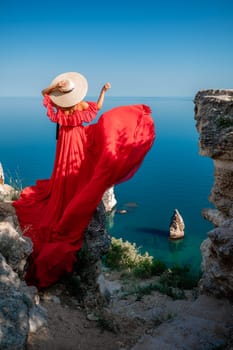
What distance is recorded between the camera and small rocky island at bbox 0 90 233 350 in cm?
376

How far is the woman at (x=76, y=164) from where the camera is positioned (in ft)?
19.0

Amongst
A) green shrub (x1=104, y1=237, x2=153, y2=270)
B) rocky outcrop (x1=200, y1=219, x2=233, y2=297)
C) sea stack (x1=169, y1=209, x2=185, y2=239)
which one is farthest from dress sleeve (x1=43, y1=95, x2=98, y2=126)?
sea stack (x1=169, y1=209, x2=185, y2=239)

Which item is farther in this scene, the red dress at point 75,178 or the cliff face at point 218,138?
the cliff face at point 218,138

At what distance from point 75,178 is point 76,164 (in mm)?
239

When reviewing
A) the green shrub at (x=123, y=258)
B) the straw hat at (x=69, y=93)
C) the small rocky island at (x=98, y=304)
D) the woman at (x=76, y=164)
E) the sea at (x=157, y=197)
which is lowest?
the sea at (x=157, y=197)

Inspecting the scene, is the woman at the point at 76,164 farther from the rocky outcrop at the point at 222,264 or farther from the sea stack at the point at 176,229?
the sea stack at the point at 176,229

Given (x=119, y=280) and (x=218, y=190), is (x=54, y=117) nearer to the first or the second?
(x=218, y=190)

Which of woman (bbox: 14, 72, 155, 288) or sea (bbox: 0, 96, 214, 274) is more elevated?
woman (bbox: 14, 72, 155, 288)

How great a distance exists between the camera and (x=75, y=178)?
245 inches

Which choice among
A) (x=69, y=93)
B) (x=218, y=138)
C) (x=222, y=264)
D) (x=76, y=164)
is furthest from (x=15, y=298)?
(x=218, y=138)

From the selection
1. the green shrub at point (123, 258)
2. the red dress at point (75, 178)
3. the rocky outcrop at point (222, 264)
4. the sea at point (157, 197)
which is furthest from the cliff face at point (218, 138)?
the green shrub at point (123, 258)

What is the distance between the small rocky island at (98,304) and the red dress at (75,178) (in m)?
0.29

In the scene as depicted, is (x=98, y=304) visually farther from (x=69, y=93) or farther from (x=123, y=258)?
(x=123, y=258)

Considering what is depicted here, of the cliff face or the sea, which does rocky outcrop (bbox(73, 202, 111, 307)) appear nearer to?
the cliff face
